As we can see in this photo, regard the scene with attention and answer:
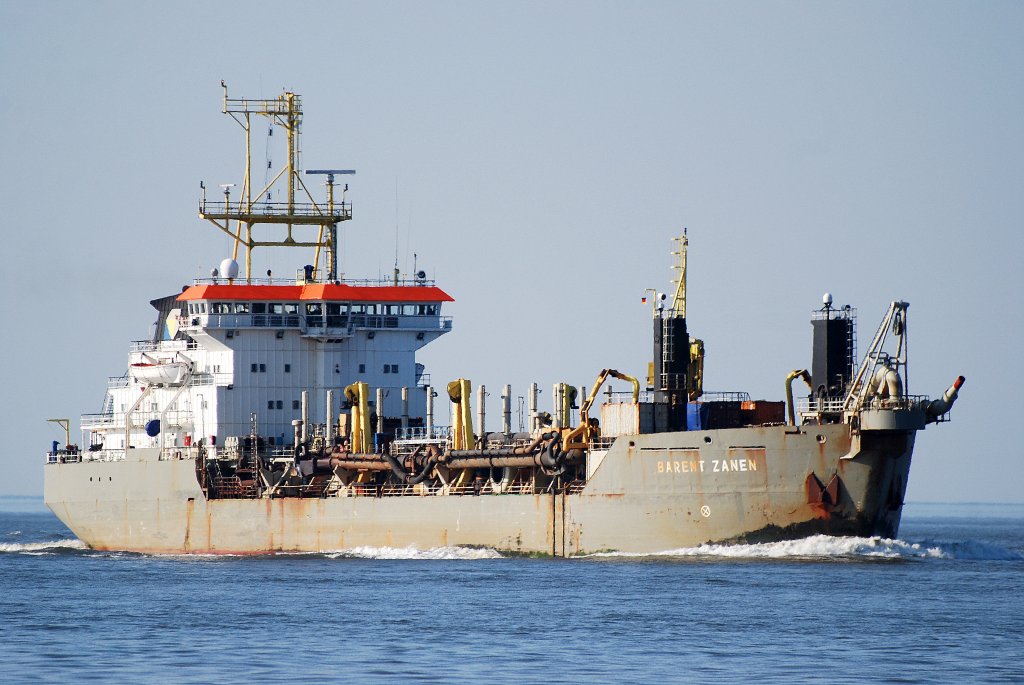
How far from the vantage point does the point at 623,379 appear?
41344 millimetres

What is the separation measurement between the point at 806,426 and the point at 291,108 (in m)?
22.8

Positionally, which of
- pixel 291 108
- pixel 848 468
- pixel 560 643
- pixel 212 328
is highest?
pixel 291 108

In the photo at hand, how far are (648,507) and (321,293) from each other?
1493 centimetres

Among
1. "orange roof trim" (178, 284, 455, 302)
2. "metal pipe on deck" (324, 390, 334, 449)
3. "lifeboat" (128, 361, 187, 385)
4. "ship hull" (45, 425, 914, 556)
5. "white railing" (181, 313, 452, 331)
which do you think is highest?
"orange roof trim" (178, 284, 455, 302)

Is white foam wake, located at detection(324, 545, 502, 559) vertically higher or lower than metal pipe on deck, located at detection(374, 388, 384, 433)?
lower

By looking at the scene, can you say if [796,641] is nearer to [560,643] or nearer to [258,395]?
[560,643]

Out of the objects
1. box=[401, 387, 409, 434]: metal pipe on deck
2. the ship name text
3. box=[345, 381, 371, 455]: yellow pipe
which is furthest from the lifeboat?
the ship name text

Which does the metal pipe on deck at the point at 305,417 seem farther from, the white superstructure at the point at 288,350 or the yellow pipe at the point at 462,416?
the yellow pipe at the point at 462,416

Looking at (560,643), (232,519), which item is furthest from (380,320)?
(560,643)

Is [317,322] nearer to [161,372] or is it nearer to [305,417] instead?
[305,417]

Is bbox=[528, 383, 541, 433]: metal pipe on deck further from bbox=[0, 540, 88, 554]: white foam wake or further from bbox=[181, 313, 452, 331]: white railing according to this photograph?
bbox=[0, 540, 88, 554]: white foam wake

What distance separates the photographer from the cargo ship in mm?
38000

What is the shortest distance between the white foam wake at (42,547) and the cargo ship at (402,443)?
4.54ft

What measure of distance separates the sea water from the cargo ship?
1064 millimetres
